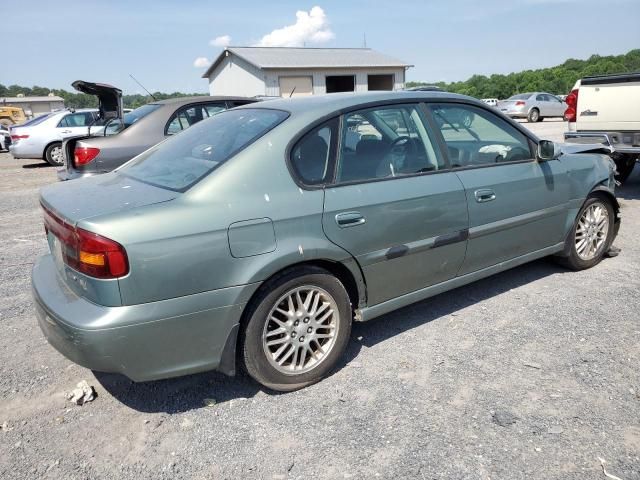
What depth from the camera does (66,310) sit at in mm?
2535

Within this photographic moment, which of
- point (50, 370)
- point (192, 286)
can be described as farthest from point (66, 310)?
point (50, 370)

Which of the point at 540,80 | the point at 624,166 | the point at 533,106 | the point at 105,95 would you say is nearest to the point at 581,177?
the point at 624,166

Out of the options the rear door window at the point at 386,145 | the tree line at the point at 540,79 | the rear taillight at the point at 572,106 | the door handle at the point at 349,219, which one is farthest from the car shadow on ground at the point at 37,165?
the tree line at the point at 540,79

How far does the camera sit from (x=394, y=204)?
3156mm

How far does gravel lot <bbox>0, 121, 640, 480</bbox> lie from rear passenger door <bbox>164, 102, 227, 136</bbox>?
389 cm

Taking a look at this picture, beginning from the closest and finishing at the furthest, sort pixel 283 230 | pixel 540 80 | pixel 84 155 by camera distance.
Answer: pixel 283 230
pixel 84 155
pixel 540 80

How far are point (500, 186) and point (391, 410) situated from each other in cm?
187

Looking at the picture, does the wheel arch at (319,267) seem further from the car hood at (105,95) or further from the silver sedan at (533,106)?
the silver sedan at (533,106)

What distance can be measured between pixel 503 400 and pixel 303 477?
3.90 feet

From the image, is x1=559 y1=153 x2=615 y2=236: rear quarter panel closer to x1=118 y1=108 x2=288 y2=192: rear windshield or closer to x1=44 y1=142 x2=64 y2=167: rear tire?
x1=118 y1=108 x2=288 y2=192: rear windshield

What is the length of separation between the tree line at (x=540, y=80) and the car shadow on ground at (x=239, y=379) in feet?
133

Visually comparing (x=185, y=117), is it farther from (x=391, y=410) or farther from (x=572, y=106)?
(x=391, y=410)

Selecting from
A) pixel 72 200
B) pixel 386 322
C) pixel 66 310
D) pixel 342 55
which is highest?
pixel 342 55

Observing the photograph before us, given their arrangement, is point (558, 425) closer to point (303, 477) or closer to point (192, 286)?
point (303, 477)
